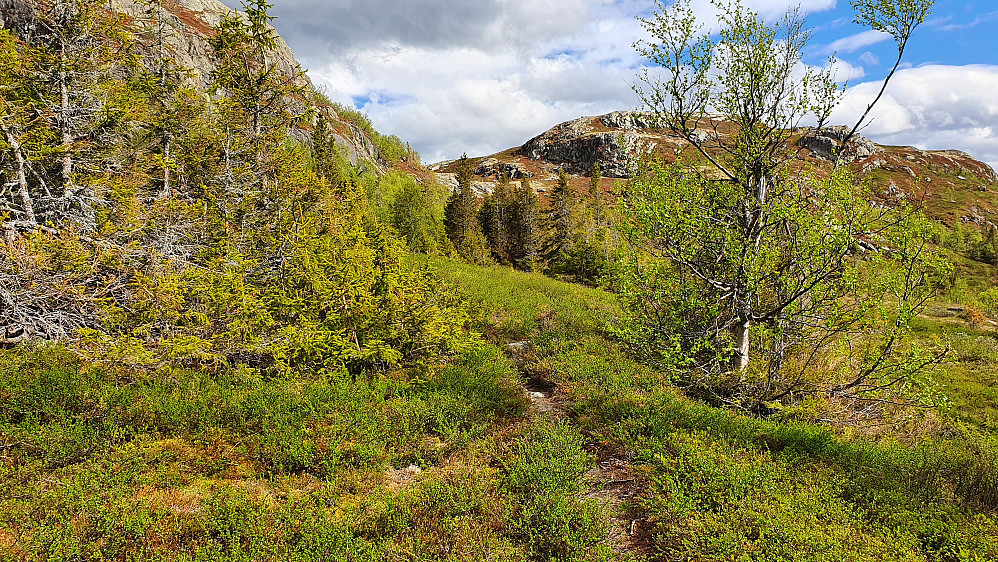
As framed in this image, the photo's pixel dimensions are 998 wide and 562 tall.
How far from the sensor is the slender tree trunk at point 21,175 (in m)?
8.59

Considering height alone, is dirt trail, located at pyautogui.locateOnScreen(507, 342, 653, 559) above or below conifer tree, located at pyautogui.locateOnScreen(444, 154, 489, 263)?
below

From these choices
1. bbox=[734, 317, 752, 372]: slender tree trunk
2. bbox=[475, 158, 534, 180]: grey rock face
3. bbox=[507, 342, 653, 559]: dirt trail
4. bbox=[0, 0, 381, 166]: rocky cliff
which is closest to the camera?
bbox=[507, 342, 653, 559]: dirt trail

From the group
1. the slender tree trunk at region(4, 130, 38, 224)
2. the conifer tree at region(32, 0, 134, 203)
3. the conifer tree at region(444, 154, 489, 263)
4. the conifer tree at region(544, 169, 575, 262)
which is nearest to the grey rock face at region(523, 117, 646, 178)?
the conifer tree at region(444, 154, 489, 263)

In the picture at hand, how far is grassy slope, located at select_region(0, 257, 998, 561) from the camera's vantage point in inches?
170

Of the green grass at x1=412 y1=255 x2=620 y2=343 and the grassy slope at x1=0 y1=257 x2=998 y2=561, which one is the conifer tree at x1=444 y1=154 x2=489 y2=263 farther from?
the grassy slope at x1=0 y1=257 x2=998 y2=561

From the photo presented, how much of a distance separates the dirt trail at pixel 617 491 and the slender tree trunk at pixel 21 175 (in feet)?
36.3

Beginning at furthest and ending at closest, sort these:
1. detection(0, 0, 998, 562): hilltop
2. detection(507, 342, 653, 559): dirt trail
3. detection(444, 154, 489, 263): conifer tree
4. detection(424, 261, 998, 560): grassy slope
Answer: detection(444, 154, 489, 263): conifer tree, detection(507, 342, 653, 559): dirt trail, detection(0, 0, 998, 562): hilltop, detection(424, 261, 998, 560): grassy slope

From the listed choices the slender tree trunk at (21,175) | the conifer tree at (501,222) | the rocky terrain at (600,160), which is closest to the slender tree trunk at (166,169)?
the slender tree trunk at (21,175)

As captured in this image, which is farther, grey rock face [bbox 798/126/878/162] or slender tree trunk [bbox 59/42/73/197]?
Result: slender tree trunk [bbox 59/42/73/197]

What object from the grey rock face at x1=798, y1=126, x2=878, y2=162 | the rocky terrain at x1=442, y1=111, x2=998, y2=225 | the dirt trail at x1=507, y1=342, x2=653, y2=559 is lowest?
the dirt trail at x1=507, y1=342, x2=653, y2=559

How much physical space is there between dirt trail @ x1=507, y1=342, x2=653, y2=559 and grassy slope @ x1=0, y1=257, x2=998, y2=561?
5cm

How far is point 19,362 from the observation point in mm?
6680

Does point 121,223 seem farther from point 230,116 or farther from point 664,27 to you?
point 664,27

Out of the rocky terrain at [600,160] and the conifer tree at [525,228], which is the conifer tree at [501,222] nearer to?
the conifer tree at [525,228]
